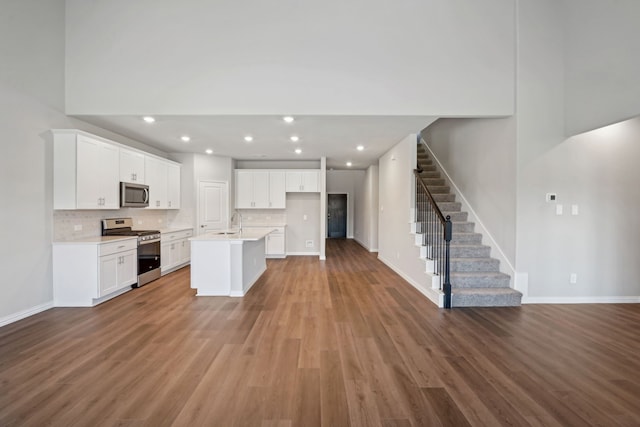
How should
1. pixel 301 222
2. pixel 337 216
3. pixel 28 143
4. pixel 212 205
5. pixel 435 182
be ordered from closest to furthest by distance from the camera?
pixel 28 143 → pixel 435 182 → pixel 212 205 → pixel 301 222 → pixel 337 216

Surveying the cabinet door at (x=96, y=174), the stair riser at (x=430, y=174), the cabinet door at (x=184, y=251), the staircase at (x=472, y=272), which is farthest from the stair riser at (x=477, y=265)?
the cabinet door at (x=96, y=174)

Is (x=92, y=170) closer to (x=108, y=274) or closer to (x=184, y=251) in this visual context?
(x=108, y=274)

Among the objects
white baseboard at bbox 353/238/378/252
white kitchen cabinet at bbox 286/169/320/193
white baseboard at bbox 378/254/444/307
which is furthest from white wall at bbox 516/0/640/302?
white baseboard at bbox 353/238/378/252

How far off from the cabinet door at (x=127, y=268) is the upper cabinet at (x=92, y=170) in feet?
2.66

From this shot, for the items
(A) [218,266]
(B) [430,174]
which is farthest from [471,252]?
(A) [218,266]

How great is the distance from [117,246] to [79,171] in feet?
3.73

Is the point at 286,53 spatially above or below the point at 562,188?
above

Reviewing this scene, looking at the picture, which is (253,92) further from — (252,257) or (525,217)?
(525,217)

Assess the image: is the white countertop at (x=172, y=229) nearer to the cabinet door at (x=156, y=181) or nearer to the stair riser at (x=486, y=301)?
the cabinet door at (x=156, y=181)

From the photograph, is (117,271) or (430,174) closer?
(117,271)

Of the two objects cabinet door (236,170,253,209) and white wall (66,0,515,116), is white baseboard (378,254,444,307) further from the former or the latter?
cabinet door (236,170,253,209)

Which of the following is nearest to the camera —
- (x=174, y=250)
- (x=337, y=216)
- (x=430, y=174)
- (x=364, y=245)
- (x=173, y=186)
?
(x=174, y=250)

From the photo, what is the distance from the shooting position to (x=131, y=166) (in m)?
4.72

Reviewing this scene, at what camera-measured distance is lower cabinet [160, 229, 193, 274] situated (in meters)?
5.26
